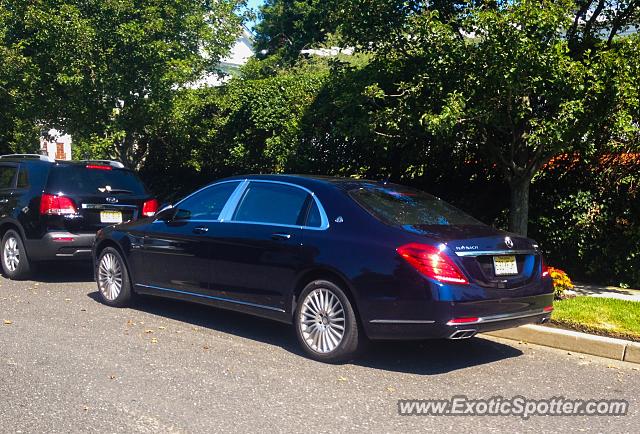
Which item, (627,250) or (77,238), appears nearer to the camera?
(627,250)

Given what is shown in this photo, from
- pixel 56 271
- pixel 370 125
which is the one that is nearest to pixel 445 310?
pixel 370 125

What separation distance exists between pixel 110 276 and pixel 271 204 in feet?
8.79

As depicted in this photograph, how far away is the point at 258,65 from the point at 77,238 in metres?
8.26

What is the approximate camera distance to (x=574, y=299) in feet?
25.5

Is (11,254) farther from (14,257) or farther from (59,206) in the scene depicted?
(59,206)

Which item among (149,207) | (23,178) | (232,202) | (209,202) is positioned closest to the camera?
(232,202)

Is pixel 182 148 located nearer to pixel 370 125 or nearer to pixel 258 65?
pixel 258 65

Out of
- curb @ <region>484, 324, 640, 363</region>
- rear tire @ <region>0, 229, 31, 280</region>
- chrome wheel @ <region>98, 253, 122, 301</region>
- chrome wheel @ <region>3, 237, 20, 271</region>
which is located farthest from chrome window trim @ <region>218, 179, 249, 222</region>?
chrome wheel @ <region>3, 237, 20, 271</region>

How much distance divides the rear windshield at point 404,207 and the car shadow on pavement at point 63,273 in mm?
5358

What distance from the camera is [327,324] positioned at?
230 inches

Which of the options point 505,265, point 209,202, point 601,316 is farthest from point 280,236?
point 601,316

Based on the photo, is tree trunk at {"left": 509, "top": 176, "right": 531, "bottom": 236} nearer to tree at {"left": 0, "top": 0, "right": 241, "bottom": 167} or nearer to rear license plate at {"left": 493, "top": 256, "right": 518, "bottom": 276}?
rear license plate at {"left": 493, "top": 256, "right": 518, "bottom": 276}

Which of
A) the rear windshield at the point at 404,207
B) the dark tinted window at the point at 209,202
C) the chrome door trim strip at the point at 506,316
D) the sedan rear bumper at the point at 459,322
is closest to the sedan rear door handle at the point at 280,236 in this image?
the rear windshield at the point at 404,207

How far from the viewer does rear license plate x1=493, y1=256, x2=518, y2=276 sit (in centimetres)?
556
